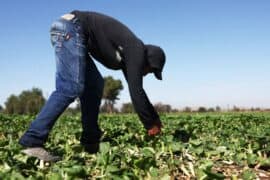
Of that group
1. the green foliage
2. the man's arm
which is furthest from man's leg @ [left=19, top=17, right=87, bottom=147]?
the green foliage

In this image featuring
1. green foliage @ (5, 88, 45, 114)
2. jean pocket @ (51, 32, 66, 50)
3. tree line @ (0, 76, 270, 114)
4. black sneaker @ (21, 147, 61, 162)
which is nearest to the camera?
black sneaker @ (21, 147, 61, 162)

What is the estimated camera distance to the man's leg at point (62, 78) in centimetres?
388

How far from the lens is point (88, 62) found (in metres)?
4.57

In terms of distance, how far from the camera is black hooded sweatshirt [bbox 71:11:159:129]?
4.16 m

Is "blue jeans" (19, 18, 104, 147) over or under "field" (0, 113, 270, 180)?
over

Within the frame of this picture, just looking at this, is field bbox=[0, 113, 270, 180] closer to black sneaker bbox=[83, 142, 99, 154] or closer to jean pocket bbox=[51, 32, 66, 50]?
black sneaker bbox=[83, 142, 99, 154]

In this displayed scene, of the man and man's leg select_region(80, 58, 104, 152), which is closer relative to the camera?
the man

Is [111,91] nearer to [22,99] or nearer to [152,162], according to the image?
[22,99]

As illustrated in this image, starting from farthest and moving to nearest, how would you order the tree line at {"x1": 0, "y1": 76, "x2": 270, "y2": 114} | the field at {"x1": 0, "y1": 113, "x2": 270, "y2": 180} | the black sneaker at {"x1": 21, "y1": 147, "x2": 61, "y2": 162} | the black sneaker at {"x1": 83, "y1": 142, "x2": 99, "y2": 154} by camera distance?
the tree line at {"x1": 0, "y1": 76, "x2": 270, "y2": 114}
the black sneaker at {"x1": 83, "y1": 142, "x2": 99, "y2": 154}
the black sneaker at {"x1": 21, "y1": 147, "x2": 61, "y2": 162}
the field at {"x1": 0, "y1": 113, "x2": 270, "y2": 180}

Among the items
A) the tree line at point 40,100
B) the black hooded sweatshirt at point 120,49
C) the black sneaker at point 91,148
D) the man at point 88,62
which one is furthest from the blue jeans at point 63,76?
the tree line at point 40,100

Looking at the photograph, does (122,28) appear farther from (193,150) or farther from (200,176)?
(200,176)

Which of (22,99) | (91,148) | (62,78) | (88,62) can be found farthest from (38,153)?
(22,99)

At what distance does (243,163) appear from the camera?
4.01m

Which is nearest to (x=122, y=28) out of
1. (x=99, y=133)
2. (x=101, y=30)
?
(x=101, y=30)
